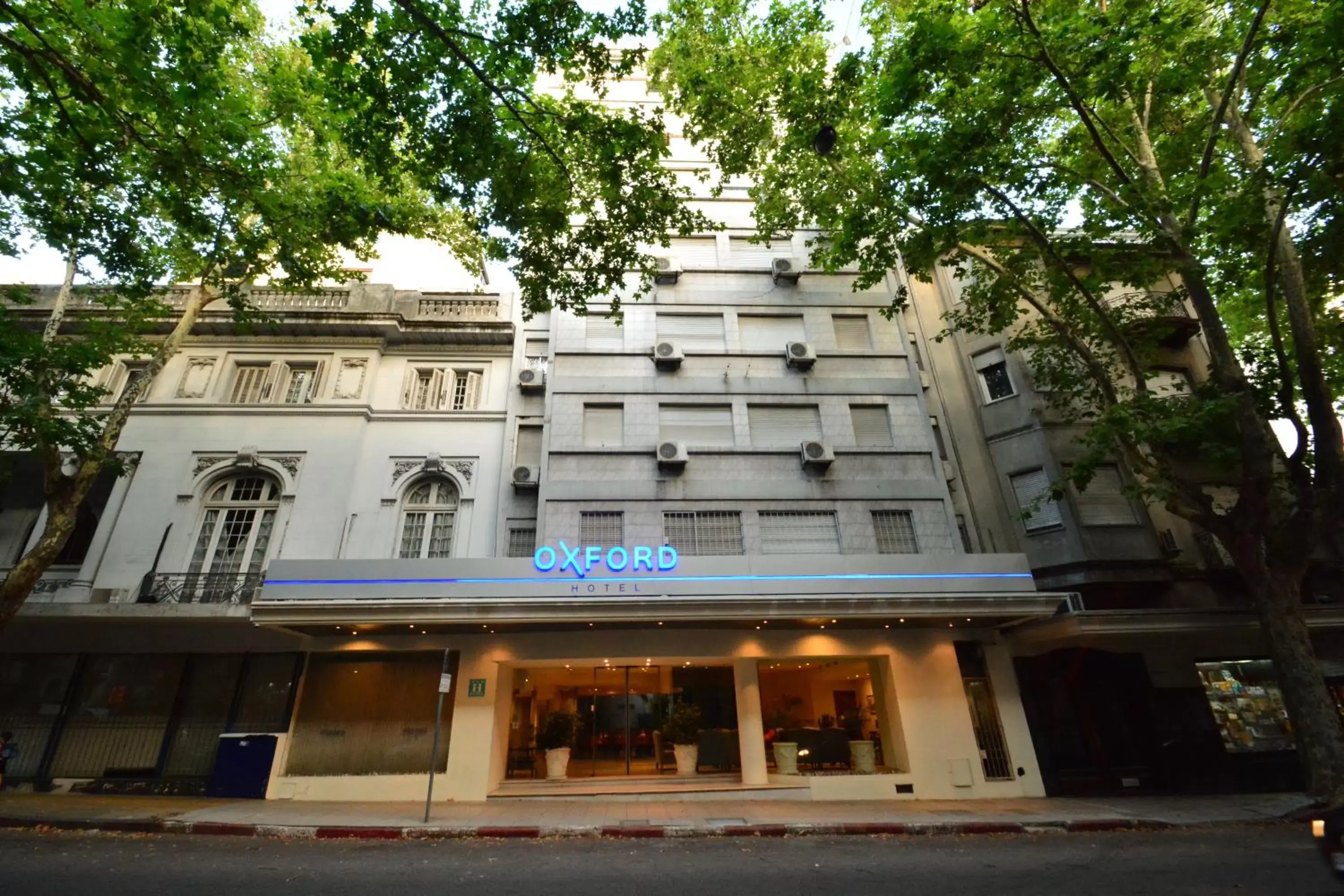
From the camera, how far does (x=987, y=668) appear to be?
47.2ft

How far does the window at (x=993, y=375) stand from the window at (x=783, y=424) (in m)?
5.33

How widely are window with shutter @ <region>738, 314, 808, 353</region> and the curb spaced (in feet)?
41.5

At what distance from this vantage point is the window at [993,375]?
56.9 feet

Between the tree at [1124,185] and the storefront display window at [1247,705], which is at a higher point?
the tree at [1124,185]

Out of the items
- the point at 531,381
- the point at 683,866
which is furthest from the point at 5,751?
the point at 683,866

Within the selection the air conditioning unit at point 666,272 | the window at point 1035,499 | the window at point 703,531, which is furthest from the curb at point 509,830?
the air conditioning unit at point 666,272

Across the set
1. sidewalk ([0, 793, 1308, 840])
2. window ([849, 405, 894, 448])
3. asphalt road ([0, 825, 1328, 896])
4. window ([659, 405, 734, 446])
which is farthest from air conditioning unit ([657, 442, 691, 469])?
asphalt road ([0, 825, 1328, 896])

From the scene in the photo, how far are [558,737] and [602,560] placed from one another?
5.06 metres

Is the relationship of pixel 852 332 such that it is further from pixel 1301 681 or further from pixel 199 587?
pixel 199 587

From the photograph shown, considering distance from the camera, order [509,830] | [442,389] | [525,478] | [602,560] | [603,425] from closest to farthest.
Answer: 1. [509,830]
2. [602,560]
3. [525,478]
4. [603,425]
5. [442,389]

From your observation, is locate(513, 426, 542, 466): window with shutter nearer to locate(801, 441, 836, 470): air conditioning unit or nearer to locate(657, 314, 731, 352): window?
locate(657, 314, 731, 352): window

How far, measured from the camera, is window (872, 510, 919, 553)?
51.3 feet

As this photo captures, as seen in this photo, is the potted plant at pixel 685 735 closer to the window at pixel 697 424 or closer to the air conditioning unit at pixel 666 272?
the window at pixel 697 424

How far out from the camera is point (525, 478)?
52.1 feet
